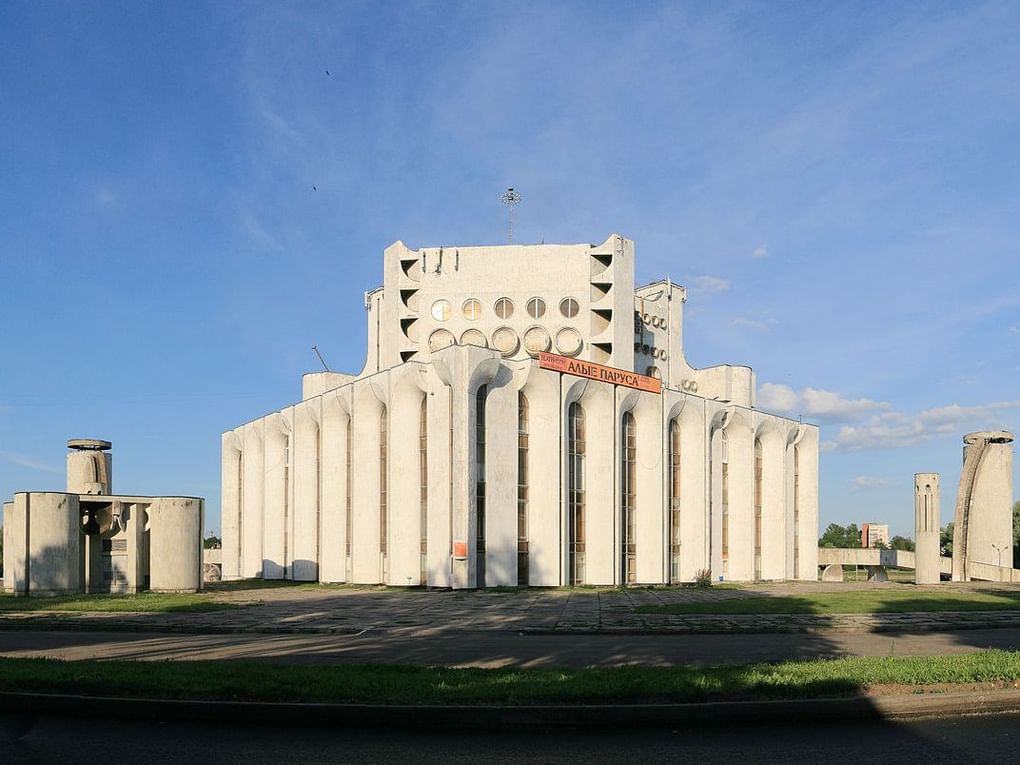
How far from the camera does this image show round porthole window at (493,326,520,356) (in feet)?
207

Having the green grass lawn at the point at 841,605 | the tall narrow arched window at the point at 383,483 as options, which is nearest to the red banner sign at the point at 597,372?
the tall narrow arched window at the point at 383,483

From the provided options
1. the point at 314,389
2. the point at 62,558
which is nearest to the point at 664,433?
the point at 314,389

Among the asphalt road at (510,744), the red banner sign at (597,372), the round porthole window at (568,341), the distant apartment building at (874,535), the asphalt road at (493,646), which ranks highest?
the round porthole window at (568,341)

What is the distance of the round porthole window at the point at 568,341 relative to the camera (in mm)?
63000

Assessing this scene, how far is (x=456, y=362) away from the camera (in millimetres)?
48531

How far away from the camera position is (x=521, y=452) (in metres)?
51.4

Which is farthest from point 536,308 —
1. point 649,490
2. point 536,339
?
point 649,490

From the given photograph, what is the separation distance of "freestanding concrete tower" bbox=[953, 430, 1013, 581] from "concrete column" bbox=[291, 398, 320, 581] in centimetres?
4503

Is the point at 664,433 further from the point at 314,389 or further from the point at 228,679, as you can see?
the point at 228,679

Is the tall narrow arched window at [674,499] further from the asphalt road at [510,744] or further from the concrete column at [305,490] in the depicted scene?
the asphalt road at [510,744]

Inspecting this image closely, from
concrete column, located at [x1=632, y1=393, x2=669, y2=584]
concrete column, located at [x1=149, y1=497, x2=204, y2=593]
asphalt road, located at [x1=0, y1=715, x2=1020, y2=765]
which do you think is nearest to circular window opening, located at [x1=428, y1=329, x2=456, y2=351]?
concrete column, located at [x1=632, y1=393, x2=669, y2=584]

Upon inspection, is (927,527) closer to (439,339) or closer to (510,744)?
(439,339)

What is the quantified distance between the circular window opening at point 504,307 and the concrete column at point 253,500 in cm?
1990

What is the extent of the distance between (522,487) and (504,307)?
17.0 metres
